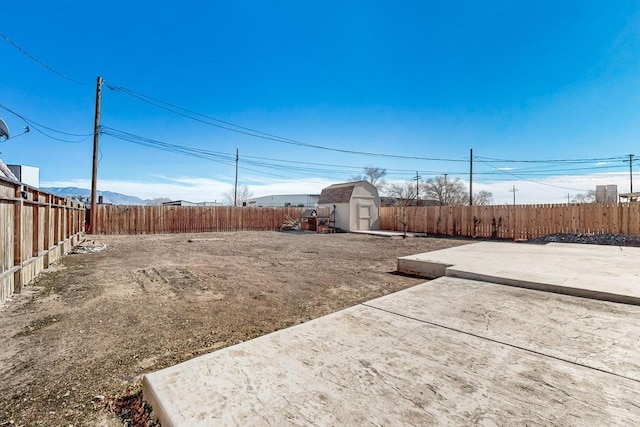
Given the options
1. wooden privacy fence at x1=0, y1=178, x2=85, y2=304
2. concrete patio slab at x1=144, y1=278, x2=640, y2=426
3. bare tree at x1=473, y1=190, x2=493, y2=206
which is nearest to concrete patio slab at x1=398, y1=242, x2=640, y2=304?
concrete patio slab at x1=144, y1=278, x2=640, y2=426

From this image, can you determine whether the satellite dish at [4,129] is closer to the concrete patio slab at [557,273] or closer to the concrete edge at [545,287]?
the concrete patio slab at [557,273]

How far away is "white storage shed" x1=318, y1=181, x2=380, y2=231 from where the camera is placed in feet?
62.1

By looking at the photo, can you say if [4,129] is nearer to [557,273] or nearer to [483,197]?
[557,273]

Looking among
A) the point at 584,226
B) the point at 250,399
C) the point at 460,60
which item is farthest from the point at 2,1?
the point at 584,226

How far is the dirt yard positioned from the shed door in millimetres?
12553

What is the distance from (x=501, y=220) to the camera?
14.0 meters

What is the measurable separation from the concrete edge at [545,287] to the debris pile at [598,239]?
9591 millimetres

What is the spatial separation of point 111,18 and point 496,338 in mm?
12715

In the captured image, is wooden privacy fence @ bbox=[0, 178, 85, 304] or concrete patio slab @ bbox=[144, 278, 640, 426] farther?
wooden privacy fence @ bbox=[0, 178, 85, 304]

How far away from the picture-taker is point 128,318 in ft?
10.7

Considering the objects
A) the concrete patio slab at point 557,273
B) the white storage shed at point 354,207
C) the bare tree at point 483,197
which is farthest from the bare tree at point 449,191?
the concrete patio slab at point 557,273

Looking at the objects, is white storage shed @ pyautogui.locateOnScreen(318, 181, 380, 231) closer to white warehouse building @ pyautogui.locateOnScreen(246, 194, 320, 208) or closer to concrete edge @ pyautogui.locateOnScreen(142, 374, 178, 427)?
concrete edge @ pyautogui.locateOnScreen(142, 374, 178, 427)

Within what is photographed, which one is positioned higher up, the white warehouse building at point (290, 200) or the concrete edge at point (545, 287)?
the white warehouse building at point (290, 200)

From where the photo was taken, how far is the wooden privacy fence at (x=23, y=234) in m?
3.70
